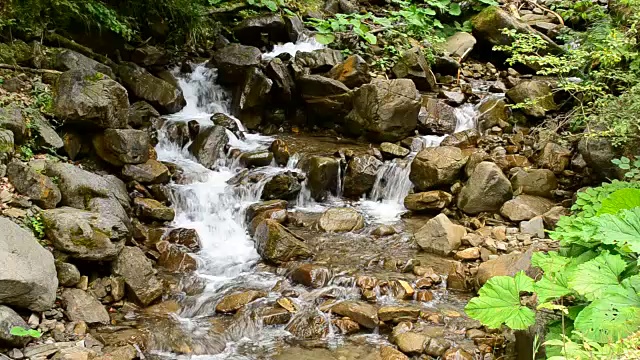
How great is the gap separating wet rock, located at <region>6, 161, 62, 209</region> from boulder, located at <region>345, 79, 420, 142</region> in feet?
18.2

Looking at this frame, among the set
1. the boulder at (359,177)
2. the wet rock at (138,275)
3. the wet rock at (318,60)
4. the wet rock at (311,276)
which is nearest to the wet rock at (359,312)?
the wet rock at (311,276)

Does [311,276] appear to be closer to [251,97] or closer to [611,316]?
[611,316]

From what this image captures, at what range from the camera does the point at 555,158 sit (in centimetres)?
771

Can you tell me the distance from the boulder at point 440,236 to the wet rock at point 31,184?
4448 mm

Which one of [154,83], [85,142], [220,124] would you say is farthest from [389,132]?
[85,142]

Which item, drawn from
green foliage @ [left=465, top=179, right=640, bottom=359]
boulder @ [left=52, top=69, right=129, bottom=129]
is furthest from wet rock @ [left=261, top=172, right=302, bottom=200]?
green foliage @ [left=465, top=179, right=640, bottom=359]

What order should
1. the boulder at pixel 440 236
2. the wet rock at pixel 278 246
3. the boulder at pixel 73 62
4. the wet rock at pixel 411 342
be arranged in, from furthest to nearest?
the boulder at pixel 73 62 < the boulder at pixel 440 236 < the wet rock at pixel 278 246 < the wet rock at pixel 411 342

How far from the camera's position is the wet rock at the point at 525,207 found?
7066 millimetres

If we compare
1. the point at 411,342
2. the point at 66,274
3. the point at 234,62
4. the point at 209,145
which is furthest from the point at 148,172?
the point at 411,342

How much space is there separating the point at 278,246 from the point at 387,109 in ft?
12.7

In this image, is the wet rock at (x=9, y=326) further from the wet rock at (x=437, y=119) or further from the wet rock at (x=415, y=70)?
the wet rock at (x=415, y=70)

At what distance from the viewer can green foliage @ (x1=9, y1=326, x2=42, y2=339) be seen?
12.5 ft

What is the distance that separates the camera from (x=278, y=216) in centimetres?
743

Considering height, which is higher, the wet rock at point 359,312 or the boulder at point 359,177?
the boulder at point 359,177
